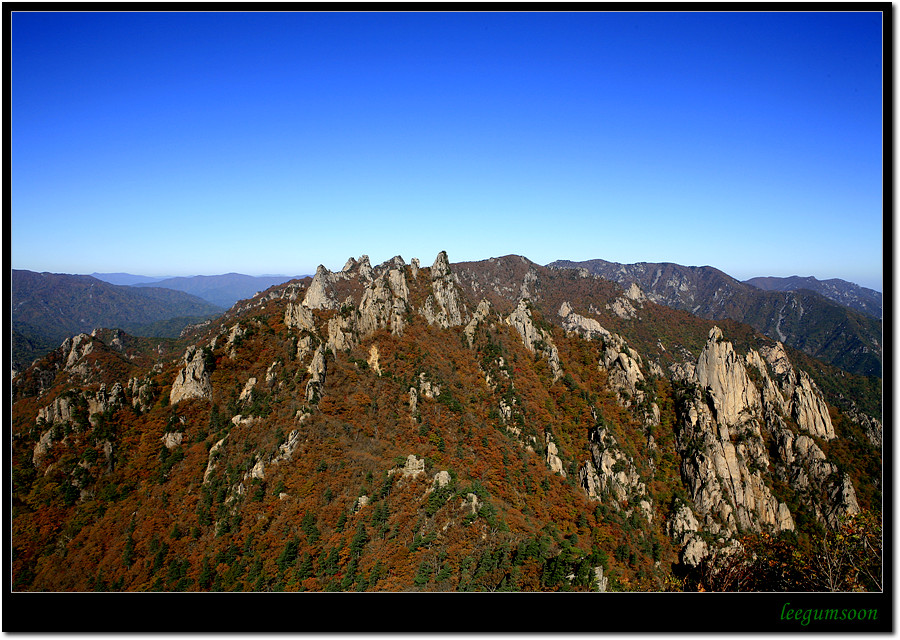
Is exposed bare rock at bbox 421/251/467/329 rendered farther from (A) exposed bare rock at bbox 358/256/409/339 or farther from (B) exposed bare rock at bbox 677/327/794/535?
(B) exposed bare rock at bbox 677/327/794/535

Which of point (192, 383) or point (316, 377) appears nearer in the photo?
point (316, 377)

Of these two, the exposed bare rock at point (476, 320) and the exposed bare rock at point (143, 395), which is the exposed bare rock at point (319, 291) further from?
the exposed bare rock at point (143, 395)

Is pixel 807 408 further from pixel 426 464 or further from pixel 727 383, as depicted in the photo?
pixel 426 464

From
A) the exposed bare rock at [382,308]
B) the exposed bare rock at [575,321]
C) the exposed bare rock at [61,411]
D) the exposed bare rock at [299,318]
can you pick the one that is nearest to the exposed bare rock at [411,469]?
the exposed bare rock at [382,308]

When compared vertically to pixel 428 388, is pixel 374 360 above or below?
above

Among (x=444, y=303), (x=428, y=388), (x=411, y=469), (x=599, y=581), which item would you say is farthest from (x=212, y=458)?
(x=444, y=303)

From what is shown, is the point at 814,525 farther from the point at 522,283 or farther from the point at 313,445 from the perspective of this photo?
the point at 522,283
